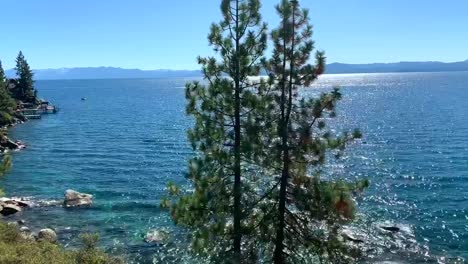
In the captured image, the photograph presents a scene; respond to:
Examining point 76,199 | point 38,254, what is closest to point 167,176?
point 76,199

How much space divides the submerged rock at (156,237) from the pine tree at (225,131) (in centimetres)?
2003

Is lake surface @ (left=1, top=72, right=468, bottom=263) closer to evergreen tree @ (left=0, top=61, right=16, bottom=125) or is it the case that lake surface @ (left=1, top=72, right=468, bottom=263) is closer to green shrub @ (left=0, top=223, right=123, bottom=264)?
evergreen tree @ (left=0, top=61, right=16, bottom=125)

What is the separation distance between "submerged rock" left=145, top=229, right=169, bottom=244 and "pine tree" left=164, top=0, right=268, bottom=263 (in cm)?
2003

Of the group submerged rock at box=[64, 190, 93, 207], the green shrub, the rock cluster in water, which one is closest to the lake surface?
submerged rock at box=[64, 190, 93, 207]

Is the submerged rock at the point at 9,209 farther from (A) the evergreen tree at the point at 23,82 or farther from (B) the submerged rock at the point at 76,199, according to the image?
(A) the evergreen tree at the point at 23,82

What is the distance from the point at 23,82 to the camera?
142m

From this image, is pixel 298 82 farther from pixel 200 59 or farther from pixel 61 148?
pixel 61 148

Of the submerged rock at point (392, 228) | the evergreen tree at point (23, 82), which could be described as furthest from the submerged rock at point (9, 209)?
the evergreen tree at point (23, 82)

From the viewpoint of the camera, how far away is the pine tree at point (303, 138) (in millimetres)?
20297

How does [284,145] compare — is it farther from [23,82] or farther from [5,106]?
[23,82]

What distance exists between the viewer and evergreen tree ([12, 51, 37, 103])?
5492 inches

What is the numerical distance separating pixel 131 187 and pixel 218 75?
134 ft

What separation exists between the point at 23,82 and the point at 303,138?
462 ft

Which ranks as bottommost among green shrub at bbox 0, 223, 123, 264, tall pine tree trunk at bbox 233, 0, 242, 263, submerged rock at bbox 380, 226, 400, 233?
submerged rock at bbox 380, 226, 400, 233
